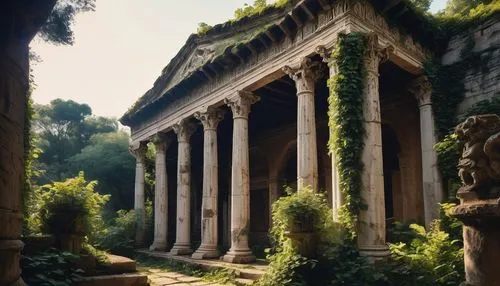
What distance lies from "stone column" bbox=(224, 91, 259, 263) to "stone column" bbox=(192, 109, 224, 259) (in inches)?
49.7

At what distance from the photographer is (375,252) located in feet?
25.1

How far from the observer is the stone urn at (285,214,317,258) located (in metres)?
7.81

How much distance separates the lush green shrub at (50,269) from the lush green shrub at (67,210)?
2.00 ft

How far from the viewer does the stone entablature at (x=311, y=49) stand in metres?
8.95

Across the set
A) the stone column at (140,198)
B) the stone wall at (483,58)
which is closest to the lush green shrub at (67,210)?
the stone wall at (483,58)

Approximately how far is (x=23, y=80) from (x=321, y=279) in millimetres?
6404

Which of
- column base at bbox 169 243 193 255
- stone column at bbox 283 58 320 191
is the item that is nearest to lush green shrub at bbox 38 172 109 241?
stone column at bbox 283 58 320 191

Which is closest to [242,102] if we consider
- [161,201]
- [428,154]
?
[428,154]

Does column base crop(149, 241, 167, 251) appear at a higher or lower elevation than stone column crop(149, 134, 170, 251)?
lower

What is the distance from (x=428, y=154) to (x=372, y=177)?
3.51 metres

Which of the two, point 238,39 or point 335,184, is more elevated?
point 238,39

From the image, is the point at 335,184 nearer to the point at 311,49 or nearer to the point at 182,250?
the point at 311,49

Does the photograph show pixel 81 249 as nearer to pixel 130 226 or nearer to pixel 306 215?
pixel 306 215

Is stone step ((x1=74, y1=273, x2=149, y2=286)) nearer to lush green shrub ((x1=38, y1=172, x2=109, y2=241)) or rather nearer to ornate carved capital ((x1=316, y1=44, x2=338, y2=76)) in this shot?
lush green shrub ((x1=38, y1=172, x2=109, y2=241))
